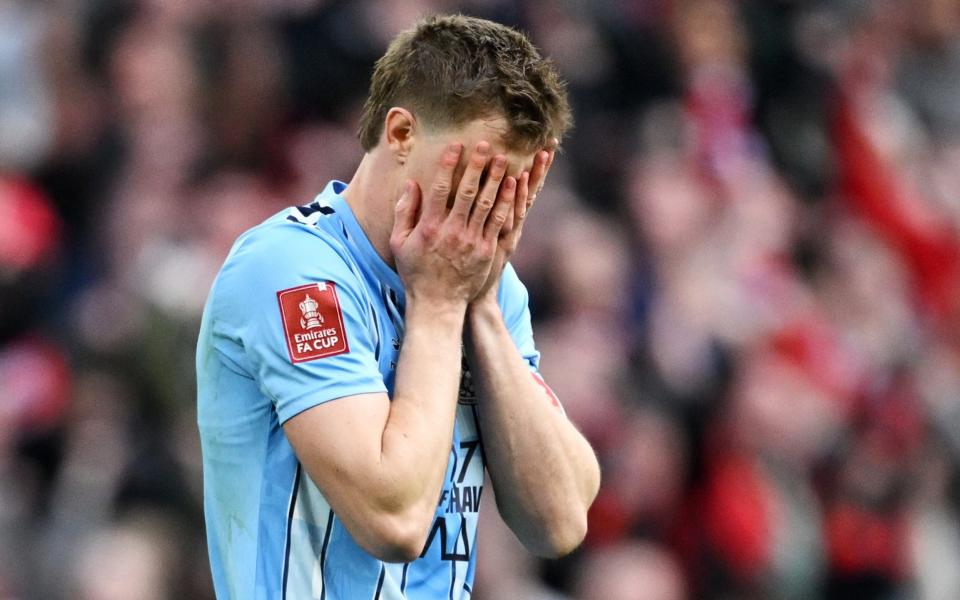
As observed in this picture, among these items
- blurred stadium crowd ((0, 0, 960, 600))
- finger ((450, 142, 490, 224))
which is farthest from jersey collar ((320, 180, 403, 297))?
blurred stadium crowd ((0, 0, 960, 600))

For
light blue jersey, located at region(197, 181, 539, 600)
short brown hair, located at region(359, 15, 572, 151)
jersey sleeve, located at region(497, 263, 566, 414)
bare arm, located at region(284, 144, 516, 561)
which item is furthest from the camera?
jersey sleeve, located at region(497, 263, 566, 414)

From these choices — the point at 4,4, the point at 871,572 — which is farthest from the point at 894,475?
the point at 4,4

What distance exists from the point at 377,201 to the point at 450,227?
0.21 metres

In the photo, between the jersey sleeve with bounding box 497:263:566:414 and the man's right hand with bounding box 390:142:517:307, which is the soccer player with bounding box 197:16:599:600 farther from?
the jersey sleeve with bounding box 497:263:566:414

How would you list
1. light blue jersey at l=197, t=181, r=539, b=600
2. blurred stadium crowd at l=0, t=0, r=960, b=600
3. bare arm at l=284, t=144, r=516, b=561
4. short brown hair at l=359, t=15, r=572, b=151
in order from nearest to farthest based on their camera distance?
bare arm at l=284, t=144, r=516, b=561, light blue jersey at l=197, t=181, r=539, b=600, short brown hair at l=359, t=15, r=572, b=151, blurred stadium crowd at l=0, t=0, r=960, b=600

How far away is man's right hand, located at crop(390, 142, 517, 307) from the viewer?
3123 millimetres

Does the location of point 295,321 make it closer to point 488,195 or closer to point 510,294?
point 488,195

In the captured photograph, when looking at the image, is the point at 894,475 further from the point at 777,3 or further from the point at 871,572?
the point at 777,3

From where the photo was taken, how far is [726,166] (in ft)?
30.6

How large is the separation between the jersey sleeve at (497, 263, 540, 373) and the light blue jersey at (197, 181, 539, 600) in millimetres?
347

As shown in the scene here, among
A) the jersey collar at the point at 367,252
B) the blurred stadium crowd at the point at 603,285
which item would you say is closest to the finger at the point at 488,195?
the jersey collar at the point at 367,252

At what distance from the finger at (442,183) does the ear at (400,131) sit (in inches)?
3.9

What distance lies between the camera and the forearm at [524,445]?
10.8ft

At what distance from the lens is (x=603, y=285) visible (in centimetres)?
793
